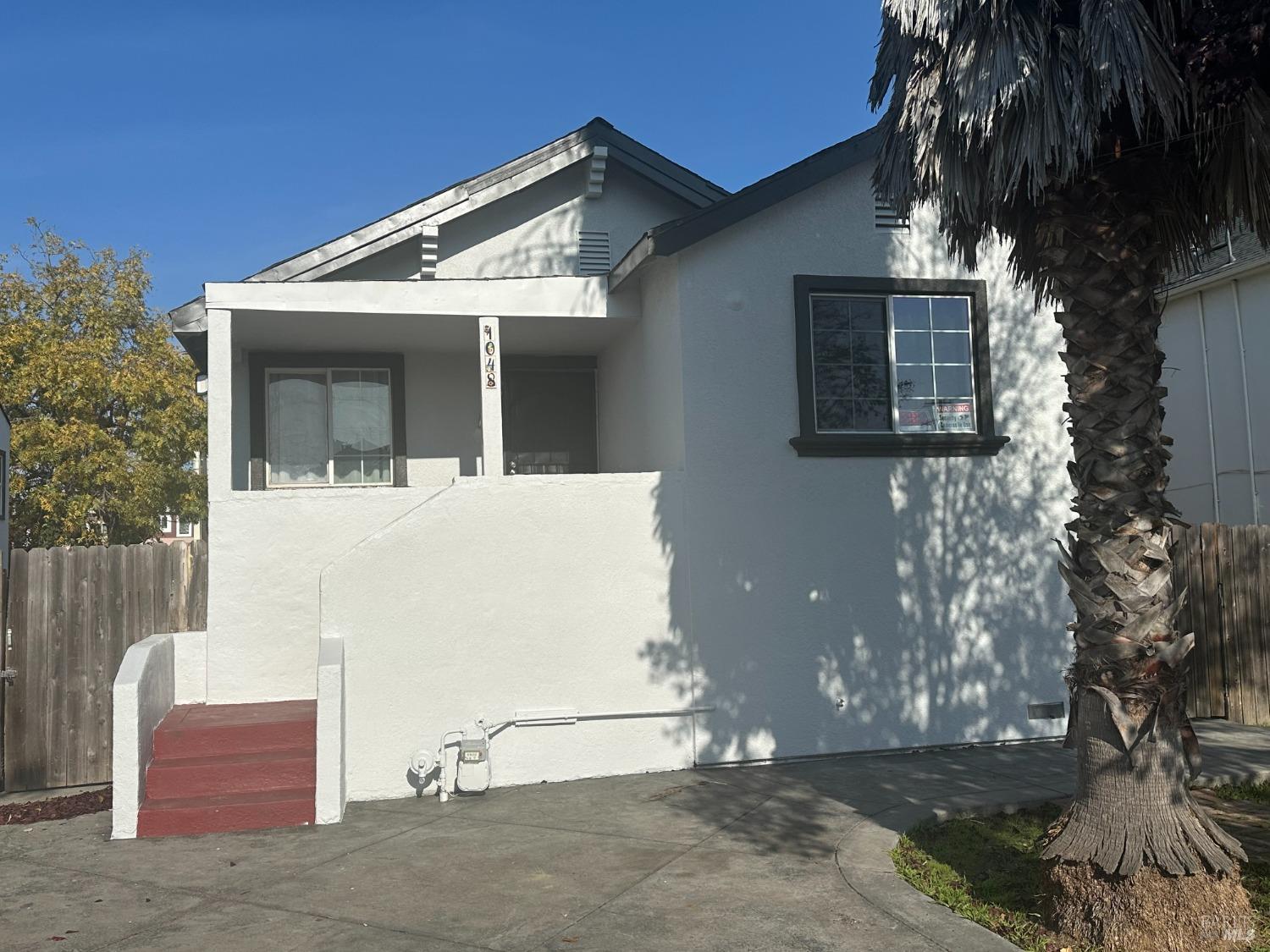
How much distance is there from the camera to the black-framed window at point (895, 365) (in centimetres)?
955

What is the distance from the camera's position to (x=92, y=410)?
23891 millimetres

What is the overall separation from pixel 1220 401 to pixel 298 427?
41.7 ft

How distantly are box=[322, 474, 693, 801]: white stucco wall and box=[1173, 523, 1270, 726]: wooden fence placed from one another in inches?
225

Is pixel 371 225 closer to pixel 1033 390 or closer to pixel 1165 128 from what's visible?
pixel 1033 390

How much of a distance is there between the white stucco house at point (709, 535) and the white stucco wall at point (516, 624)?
20 mm

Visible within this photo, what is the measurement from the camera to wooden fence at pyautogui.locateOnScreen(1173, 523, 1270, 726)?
10852 millimetres

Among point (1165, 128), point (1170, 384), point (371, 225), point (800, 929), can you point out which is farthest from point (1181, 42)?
point (1170, 384)

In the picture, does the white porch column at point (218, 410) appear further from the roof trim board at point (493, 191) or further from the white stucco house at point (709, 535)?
the roof trim board at point (493, 191)

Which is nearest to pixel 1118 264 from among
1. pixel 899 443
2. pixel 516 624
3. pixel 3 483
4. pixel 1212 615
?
pixel 899 443

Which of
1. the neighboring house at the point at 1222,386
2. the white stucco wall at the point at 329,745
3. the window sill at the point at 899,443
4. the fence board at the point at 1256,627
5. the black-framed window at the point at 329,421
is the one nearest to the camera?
the white stucco wall at the point at 329,745

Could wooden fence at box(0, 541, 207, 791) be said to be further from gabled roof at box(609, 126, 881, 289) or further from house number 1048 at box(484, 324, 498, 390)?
gabled roof at box(609, 126, 881, 289)

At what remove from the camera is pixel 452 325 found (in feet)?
34.2

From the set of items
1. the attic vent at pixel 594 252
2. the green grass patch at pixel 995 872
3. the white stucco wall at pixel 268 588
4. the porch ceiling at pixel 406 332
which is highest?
the attic vent at pixel 594 252

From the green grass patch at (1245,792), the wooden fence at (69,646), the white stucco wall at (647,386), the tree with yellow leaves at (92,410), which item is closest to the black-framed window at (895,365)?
the white stucco wall at (647,386)
